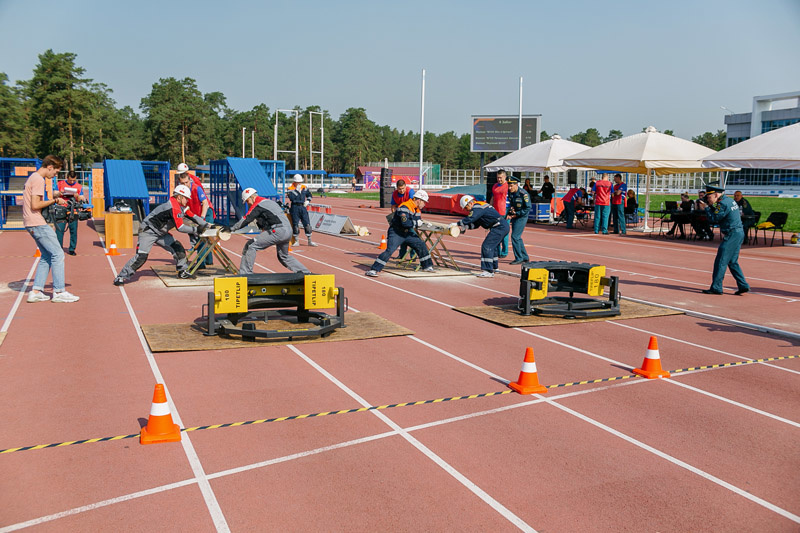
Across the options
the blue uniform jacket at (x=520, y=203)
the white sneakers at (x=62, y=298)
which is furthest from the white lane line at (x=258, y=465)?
the blue uniform jacket at (x=520, y=203)

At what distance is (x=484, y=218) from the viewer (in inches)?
588

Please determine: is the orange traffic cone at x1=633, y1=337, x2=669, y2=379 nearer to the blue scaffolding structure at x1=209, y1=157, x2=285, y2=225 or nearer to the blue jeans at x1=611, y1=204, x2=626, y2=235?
the blue scaffolding structure at x1=209, y1=157, x2=285, y2=225

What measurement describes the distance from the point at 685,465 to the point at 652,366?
2.45 meters

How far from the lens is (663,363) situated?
26.6ft

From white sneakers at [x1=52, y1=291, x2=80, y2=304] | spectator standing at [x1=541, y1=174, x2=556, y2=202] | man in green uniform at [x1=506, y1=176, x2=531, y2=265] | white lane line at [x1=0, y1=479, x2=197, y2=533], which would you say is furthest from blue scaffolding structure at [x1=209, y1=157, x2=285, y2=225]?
white lane line at [x1=0, y1=479, x2=197, y2=533]

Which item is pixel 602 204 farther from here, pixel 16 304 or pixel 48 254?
pixel 16 304

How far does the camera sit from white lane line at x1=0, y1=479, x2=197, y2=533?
13.6 feet

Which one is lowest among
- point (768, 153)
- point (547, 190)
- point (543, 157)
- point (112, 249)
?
point (112, 249)

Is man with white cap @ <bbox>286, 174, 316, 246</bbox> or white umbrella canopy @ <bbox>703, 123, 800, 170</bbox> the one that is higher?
white umbrella canopy @ <bbox>703, 123, 800, 170</bbox>

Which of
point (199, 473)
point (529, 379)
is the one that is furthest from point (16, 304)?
point (529, 379)

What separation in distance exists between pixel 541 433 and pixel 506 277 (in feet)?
31.3

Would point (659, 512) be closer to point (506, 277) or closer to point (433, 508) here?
point (433, 508)

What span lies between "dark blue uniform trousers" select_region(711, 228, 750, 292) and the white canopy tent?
14029mm

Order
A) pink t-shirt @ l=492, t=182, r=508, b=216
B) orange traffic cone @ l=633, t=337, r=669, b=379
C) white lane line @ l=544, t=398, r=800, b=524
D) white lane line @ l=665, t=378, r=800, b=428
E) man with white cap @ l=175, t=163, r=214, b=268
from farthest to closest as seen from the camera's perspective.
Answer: pink t-shirt @ l=492, t=182, r=508, b=216
man with white cap @ l=175, t=163, r=214, b=268
orange traffic cone @ l=633, t=337, r=669, b=379
white lane line @ l=665, t=378, r=800, b=428
white lane line @ l=544, t=398, r=800, b=524
